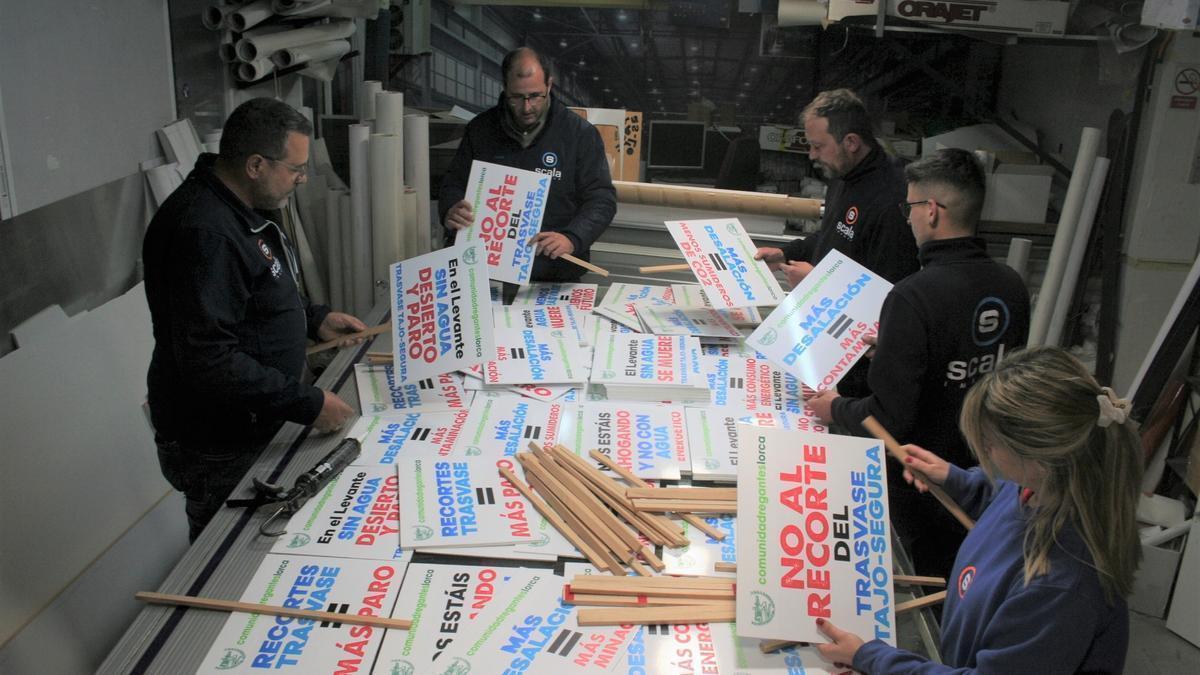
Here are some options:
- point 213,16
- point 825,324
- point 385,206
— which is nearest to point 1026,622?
point 825,324

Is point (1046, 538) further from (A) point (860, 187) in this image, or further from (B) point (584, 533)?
(A) point (860, 187)

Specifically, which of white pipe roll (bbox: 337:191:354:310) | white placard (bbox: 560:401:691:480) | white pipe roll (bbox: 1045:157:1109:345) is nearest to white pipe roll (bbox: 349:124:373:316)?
white pipe roll (bbox: 337:191:354:310)

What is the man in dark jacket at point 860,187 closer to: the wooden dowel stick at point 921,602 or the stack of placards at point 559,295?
the stack of placards at point 559,295

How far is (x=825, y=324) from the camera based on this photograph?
2412mm

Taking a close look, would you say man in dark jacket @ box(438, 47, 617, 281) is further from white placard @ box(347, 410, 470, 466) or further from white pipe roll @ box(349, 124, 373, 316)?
white placard @ box(347, 410, 470, 466)

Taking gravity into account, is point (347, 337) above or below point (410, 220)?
below

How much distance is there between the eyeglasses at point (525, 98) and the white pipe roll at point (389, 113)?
0.56m

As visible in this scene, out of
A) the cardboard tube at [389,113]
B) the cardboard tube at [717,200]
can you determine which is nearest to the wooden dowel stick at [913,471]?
the cardboard tube at [389,113]

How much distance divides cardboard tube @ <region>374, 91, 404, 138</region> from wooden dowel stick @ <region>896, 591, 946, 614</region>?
269 centimetres

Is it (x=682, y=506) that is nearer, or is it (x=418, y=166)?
(x=682, y=506)

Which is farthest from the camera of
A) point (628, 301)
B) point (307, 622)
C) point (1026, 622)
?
point (628, 301)

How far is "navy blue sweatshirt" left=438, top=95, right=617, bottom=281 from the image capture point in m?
3.26

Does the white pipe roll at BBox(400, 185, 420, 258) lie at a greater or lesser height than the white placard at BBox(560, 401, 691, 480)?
greater

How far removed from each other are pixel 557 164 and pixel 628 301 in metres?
0.60
